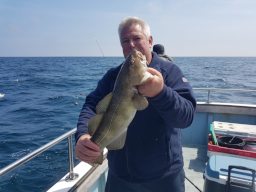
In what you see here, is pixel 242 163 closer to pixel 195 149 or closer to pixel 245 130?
pixel 245 130

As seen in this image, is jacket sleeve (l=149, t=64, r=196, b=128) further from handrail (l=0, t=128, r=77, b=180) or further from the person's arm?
handrail (l=0, t=128, r=77, b=180)

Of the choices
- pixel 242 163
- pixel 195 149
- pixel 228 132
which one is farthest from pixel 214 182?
pixel 195 149

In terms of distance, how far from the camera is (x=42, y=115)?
1834cm

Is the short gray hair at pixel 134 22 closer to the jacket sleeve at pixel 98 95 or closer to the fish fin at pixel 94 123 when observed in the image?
the jacket sleeve at pixel 98 95

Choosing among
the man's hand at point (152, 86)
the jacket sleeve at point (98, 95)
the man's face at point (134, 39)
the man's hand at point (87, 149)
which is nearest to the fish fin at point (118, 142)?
the man's hand at point (87, 149)

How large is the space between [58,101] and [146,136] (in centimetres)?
2203

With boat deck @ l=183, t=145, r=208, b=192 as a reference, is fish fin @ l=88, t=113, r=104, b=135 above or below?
above

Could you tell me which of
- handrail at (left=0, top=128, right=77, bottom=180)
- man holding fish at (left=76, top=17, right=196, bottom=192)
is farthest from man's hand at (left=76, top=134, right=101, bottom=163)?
handrail at (left=0, top=128, right=77, bottom=180)

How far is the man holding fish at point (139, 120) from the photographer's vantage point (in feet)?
7.09

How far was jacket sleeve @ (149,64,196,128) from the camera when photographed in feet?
7.26

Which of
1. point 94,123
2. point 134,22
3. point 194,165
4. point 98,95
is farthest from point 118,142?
point 194,165

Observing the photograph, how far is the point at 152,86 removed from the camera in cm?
212

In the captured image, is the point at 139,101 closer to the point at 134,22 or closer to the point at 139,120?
the point at 139,120

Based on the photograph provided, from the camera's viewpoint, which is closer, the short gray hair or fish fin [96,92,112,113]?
fish fin [96,92,112,113]
